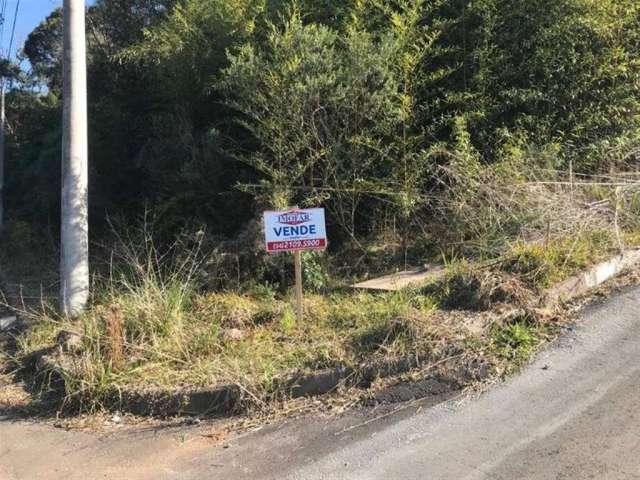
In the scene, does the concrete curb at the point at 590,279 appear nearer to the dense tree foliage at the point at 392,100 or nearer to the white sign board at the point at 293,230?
the dense tree foliage at the point at 392,100

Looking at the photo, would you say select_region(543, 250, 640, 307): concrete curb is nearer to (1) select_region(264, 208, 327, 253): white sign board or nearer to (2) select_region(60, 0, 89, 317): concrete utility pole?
(1) select_region(264, 208, 327, 253): white sign board

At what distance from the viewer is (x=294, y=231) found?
20.0ft

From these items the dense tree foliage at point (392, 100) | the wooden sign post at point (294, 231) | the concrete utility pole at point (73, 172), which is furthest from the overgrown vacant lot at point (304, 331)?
the dense tree foliage at point (392, 100)

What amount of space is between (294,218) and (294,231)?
120 mm

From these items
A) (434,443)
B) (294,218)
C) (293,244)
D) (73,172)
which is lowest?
(434,443)

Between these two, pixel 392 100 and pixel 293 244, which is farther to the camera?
pixel 392 100

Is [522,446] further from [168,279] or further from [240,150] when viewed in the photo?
[240,150]

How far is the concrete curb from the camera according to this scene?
5.76 m

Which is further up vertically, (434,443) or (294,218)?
(294,218)

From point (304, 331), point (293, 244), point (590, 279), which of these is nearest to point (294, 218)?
point (293, 244)

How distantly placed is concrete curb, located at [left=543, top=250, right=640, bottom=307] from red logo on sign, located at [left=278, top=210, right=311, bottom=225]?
2215mm

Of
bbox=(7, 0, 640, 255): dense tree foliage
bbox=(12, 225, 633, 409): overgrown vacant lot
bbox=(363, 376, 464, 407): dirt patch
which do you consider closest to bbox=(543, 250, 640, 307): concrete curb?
bbox=(12, 225, 633, 409): overgrown vacant lot

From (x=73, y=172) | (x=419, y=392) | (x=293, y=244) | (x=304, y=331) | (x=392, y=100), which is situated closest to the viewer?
(x=419, y=392)

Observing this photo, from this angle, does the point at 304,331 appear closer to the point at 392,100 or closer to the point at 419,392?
the point at 419,392
